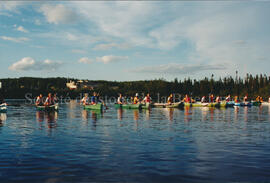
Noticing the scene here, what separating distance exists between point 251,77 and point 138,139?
448ft

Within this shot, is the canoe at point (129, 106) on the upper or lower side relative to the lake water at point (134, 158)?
upper

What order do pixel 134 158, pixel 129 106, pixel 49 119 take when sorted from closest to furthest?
pixel 134 158
pixel 49 119
pixel 129 106

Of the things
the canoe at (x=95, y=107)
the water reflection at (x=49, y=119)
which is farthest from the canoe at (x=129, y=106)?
the water reflection at (x=49, y=119)

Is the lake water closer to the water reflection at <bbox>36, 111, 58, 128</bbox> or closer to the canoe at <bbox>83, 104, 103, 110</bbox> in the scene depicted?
the water reflection at <bbox>36, 111, 58, 128</bbox>

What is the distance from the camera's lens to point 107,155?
1316cm

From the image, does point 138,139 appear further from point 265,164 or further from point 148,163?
point 265,164

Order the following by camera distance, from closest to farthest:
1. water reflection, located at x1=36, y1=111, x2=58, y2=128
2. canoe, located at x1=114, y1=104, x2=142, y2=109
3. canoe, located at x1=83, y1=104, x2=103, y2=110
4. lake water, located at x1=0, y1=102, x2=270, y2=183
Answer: lake water, located at x1=0, y1=102, x2=270, y2=183, water reflection, located at x1=36, y1=111, x2=58, y2=128, canoe, located at x1=83, y1=104, x2=103, y2=110, canoe, located at x1=114, y1=104, x2=142, y2=109

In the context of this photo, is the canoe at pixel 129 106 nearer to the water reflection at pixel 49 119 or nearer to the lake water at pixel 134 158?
the water reflection at pixel 49 119

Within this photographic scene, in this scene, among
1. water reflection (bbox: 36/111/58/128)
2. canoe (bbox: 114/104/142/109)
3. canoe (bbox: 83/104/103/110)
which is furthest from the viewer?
canoe (bbox: 114/104/142/109)

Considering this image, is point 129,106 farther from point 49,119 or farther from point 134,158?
point 134,158

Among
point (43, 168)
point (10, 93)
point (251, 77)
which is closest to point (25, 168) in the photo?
point (43, 168)

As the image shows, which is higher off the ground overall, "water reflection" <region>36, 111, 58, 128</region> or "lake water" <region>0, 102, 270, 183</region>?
"water reflection" <region>36, 111, 58, 128</region>

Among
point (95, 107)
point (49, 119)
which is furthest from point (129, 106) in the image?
point (49, 119)

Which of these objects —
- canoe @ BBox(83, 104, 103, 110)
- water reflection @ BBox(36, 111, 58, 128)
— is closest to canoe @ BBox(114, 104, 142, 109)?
canoe @ BBox(83, 104, 103, 110)
